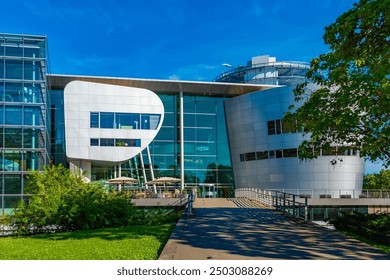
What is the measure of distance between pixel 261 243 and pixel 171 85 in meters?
33.7

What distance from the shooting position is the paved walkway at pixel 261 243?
8617 millimetres

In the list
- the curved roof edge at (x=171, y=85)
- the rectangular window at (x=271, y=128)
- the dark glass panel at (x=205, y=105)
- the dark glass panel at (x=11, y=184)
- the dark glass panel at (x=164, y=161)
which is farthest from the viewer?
the dark glass panel at (x=205, y=105)

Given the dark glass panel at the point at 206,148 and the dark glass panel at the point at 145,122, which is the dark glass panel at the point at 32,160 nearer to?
the dark glass panel at the point at 145,122

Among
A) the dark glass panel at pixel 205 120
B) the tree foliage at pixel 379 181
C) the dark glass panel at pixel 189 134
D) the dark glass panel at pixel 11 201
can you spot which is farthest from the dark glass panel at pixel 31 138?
the tree foliage at pixel 379 181

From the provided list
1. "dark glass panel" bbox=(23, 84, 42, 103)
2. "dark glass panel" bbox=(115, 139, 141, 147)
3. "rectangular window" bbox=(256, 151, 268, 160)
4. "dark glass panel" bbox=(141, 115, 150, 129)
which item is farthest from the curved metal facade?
"dark glass panel" bbox=(23, 84, 42, 103)

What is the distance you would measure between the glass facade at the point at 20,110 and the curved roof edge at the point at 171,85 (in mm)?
7600

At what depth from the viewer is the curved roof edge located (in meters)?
41.0

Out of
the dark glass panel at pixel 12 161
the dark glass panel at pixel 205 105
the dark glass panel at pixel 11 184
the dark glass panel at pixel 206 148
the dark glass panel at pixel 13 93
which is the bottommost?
the dark glass panel at pixel 11 184

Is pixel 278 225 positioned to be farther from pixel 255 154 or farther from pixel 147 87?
pixel 147 87

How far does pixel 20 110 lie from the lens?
3083cm

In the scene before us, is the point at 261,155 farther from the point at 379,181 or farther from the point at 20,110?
the point at 20,110

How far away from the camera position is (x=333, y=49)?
13617mm

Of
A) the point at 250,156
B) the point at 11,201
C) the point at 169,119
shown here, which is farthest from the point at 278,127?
the point at 11,201
